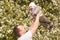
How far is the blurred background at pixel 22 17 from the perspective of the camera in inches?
342

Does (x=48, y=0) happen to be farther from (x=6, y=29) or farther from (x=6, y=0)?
(x=6, y=29)

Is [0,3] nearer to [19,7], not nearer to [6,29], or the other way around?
[19,7]

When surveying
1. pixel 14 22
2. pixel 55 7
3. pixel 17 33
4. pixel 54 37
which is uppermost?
pixel 55 7

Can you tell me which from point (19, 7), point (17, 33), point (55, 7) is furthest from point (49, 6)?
point (17, 33)

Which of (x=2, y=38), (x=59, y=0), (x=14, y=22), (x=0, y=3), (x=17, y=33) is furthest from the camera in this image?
(x=59, y=0)

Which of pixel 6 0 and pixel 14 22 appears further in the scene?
pixel 6 0

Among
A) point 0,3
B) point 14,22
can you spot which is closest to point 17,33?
point 14,22

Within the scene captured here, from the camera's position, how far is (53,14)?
1068cm

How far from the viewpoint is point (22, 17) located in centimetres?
958

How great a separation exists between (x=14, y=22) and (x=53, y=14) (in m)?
2.29

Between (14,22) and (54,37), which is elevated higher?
(14,22)

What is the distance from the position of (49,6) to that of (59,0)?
2.88 feet

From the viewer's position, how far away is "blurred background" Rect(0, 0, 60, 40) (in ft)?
28.5

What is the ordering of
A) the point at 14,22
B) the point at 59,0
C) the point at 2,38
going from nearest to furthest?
the point at 2,38, the point at 14,22, the point at 59,0
